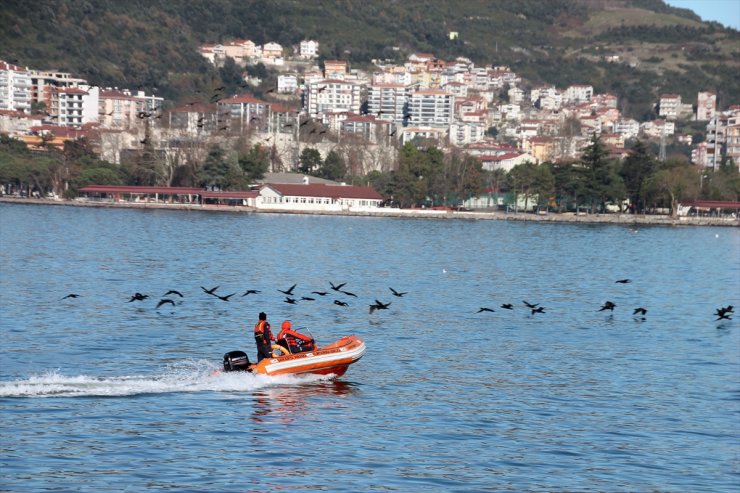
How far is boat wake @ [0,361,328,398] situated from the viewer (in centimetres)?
2458

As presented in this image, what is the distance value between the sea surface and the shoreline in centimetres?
6019

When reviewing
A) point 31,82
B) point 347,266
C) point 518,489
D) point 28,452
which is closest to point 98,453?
point 28,452

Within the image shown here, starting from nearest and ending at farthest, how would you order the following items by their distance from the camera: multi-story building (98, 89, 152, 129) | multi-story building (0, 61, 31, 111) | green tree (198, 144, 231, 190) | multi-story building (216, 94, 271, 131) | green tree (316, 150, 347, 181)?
green tree (198, 144, 231, 190) → green tree (316, 150, 347, 181) → multi-story building (98, 89, 152, 129) → multi-story building (0, 61, 31, 111) → multi-story building (216, 94, 271, 131)

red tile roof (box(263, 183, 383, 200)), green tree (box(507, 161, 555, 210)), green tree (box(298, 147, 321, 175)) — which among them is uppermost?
green tree (box(298, 147, 321, 175))

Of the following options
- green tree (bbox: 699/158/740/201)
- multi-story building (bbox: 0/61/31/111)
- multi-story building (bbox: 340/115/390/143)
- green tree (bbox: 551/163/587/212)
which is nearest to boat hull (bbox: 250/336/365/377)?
green tree (bbox: 551/163/587/212)

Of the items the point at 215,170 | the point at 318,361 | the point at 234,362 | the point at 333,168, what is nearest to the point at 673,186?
the point at 333,168

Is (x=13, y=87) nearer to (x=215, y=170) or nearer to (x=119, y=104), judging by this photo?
(x=119, y=104)

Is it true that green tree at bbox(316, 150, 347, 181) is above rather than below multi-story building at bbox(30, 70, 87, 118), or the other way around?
below

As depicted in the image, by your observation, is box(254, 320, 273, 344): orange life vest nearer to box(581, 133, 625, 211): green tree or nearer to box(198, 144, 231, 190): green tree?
box(198, 144, 231, 190): green tree

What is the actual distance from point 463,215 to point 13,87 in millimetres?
81405

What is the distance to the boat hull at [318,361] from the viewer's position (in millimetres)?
26141

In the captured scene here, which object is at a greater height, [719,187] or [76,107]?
[76,107]

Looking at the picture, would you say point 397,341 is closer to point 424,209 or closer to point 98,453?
point 98,453

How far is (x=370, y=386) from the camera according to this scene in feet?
88.9
